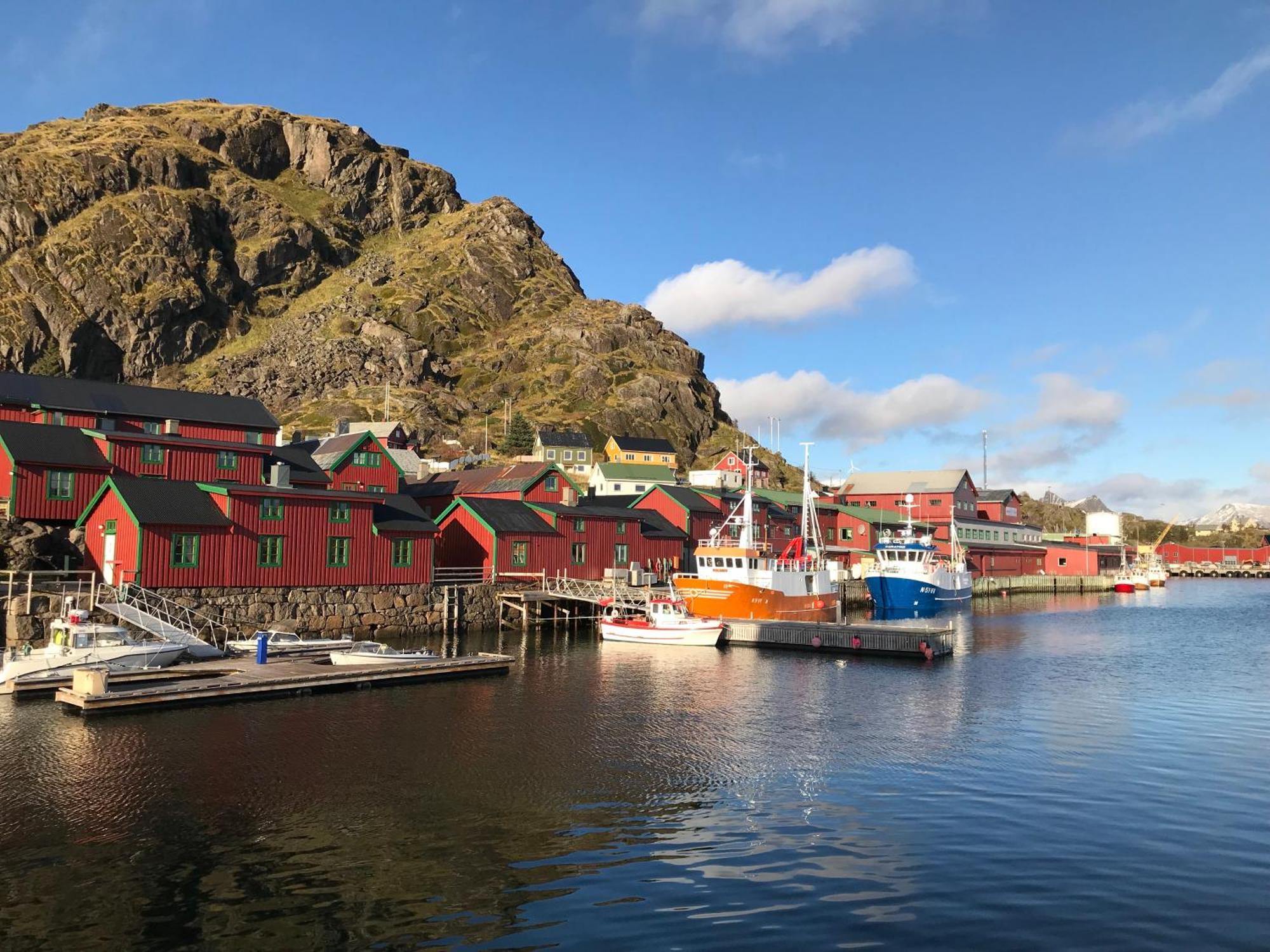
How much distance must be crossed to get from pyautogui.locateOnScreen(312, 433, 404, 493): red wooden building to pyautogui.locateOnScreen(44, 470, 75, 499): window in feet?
57.7

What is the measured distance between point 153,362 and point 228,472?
141160 millimetres

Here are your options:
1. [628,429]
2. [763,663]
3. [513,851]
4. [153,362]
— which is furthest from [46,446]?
[153,362]

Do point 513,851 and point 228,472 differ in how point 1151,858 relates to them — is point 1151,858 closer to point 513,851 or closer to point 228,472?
point 513,851

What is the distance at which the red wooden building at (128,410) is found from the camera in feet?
197

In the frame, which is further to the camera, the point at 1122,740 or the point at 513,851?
the point at 1122,740

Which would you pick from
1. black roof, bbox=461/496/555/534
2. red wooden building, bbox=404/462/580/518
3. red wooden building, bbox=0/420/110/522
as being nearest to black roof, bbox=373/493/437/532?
black roof, bbox=461/496/555/534

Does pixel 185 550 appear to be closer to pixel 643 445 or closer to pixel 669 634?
pixel 669 634

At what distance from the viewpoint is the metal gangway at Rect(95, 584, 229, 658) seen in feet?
130

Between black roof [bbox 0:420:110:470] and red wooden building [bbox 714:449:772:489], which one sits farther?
red wooden building [bbox 714:449:772:489]

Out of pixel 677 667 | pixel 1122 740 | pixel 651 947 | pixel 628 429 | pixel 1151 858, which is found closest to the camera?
pixel 651 947

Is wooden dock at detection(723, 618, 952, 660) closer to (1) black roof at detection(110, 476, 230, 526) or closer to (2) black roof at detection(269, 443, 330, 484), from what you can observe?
(1) black roof at detection(110, 476, 230, 526)

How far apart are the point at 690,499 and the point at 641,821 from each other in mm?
64434

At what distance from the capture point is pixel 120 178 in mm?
195250

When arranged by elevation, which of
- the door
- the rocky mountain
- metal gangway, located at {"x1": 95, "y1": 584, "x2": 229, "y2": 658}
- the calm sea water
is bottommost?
the calm sea water
